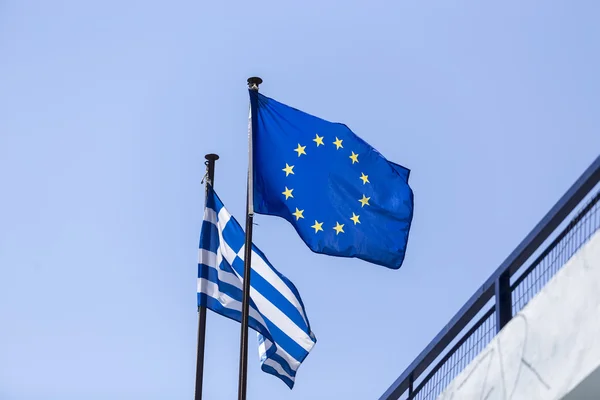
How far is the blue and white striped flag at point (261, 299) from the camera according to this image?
13320mm

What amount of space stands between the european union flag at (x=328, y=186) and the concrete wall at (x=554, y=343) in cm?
338

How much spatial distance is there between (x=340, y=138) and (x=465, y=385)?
14.5ft

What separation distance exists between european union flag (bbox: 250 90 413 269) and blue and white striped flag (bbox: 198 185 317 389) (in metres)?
0.88

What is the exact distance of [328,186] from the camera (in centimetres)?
1361

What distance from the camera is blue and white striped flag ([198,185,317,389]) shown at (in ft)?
43.7

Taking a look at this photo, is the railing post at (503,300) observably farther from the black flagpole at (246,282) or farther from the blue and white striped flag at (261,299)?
the blue and white striped flag at (261,299)

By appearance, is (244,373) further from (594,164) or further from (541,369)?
(594,164)

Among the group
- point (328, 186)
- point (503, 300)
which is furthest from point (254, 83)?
point (503, 300)

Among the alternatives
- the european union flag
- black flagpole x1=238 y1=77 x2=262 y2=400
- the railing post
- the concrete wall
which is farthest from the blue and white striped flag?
the concrete wall

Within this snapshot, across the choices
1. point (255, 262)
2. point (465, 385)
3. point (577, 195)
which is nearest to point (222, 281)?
point (255, 262)

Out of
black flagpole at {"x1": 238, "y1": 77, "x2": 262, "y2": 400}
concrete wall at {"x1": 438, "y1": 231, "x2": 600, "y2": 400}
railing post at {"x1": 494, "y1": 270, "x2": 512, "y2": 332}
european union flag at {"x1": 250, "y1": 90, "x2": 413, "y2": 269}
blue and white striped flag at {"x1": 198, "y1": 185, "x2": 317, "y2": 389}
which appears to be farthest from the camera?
blue and white striped flag at {"x1": 198, "y1": 185, "x2": 317, "y2": 389}

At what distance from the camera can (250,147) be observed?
13.2 m

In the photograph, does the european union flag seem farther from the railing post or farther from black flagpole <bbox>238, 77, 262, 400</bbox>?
the railing post

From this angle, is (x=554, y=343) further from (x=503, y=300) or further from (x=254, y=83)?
(x=254, y=83)
